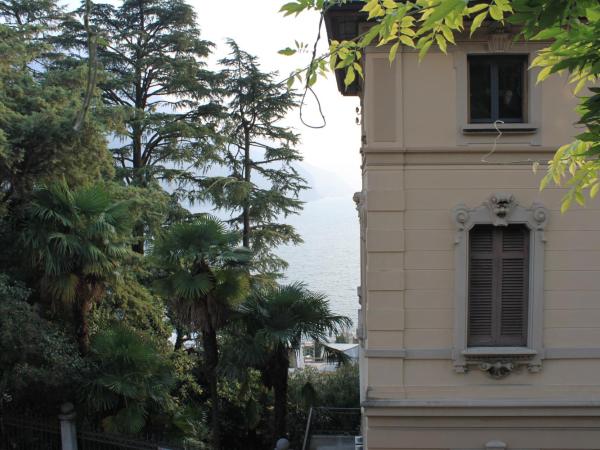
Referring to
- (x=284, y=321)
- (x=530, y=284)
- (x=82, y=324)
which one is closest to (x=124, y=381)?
(x=82, y=324)

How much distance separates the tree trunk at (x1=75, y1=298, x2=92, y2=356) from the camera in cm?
1359

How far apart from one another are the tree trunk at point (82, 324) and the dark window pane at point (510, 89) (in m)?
9.02

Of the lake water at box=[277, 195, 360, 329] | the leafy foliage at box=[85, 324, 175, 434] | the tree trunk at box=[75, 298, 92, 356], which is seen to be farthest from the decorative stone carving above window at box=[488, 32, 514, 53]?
the tree trunk at box=[75, 298, 92, 356]

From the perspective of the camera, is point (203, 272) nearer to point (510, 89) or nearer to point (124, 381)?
point (124, 381)

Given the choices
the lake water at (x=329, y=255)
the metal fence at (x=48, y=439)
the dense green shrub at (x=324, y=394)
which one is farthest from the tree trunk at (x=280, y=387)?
the metal fence at (x=48, y=439)

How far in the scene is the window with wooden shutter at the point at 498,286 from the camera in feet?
28.8

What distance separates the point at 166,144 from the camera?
2400 centimetres

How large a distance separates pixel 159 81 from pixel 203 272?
13.1m

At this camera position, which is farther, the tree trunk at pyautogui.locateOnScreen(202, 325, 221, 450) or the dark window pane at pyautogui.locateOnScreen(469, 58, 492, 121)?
the tree trunk at pyautogui.locateOnScreen(202, 325, 221, 450)

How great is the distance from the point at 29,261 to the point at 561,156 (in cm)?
1087

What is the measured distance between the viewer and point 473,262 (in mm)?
8797

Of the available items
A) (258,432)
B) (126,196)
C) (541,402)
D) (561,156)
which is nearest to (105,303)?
(126,196)

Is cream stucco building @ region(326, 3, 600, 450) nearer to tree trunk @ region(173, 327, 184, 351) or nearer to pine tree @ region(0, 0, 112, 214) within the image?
pine tree @ region(0, 0, 112, 214)

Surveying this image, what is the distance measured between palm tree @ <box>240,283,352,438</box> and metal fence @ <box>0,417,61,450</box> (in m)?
3.96
